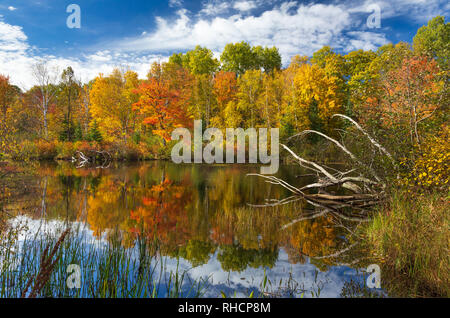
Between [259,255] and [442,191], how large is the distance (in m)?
5.01

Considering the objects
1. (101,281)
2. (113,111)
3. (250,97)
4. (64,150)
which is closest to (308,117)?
(250,97)

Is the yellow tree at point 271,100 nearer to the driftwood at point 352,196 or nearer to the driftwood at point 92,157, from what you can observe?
the driftwood at point 92,157

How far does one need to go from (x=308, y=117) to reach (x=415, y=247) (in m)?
26.8

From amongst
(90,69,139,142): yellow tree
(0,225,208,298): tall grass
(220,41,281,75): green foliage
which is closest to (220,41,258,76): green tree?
(220,41,281,75): green foliage

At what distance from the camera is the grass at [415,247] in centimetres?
374

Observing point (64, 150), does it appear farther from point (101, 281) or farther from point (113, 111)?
point (101, 281)

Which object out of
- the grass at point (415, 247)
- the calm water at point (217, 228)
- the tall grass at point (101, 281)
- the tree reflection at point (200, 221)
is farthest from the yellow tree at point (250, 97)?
the tall grass at point (101, 281)

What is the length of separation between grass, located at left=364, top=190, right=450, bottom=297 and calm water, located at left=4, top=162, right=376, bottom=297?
55 centimetres

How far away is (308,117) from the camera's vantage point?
2967 centimetres

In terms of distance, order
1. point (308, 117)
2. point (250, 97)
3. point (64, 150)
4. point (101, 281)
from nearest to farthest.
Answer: point (101, 281) → point (64, 150) → point (308, 117) → point (250, 97)

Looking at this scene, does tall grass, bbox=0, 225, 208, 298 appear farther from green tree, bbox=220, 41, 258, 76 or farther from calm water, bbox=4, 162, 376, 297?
green tree, bbox=220, 41, 258, 76

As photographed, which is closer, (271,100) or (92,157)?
(92,157)

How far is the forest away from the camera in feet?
17.1
